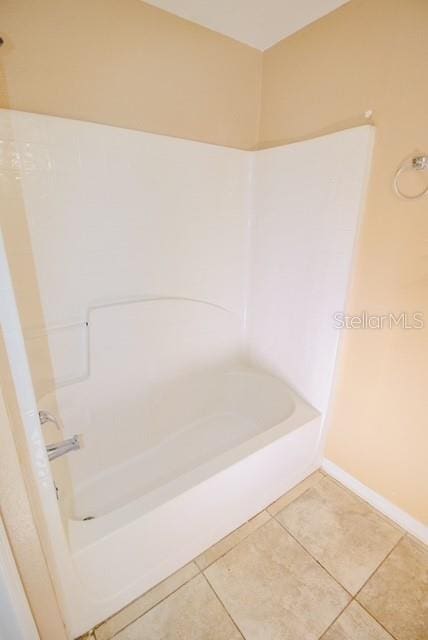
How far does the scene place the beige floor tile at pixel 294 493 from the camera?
60.6 inches

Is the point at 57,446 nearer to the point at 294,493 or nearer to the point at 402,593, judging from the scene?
the point at 294,493

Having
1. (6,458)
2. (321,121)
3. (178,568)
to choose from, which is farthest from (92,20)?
(178,568)

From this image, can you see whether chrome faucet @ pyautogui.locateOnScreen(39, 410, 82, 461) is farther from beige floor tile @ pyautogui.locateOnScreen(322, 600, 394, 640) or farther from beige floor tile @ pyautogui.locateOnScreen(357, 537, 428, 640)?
beige floor tile @ pyautogui.locateOnScreen(357, 537, 428, 640)

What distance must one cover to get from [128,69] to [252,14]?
0.67 metres

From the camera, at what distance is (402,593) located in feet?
3.95

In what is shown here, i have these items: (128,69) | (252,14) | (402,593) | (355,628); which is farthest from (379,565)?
(252,14)

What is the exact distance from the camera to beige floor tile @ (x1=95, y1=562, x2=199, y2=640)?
42.4 inches

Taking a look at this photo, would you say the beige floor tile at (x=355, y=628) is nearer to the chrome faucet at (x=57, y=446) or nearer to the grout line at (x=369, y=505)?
the grout line at (x=369, y=505)

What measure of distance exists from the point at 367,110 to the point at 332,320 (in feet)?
3.16

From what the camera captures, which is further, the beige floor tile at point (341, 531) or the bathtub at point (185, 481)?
the beige floor tile at point (341, 531)

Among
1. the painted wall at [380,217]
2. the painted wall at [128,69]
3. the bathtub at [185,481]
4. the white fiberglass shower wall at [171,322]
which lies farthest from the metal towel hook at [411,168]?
the bathtub at [185,481]

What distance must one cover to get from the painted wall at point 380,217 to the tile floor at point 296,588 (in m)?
0.27

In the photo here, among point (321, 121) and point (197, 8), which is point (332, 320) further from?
point (197, 8)

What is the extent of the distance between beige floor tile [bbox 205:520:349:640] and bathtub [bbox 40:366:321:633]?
13cm
